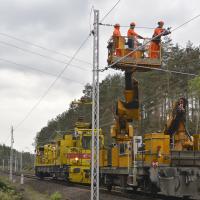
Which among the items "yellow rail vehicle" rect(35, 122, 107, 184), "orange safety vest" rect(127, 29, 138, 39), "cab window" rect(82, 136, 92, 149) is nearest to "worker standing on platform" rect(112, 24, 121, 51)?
"orange safety vest" rect(127, 29, 138, 39)

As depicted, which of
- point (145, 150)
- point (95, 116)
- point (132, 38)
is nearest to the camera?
point (95, 116)

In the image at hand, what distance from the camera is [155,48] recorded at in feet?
66.1

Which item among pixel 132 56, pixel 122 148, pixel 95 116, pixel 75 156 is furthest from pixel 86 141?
pixel 95 116

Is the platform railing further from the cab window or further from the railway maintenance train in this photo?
the cab window

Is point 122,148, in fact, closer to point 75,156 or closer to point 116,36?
point 116,36

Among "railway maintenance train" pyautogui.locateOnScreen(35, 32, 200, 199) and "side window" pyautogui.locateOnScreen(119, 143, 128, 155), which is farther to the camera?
"side window" pyautogui.locateOnScreen(119, 143, 128, 155)

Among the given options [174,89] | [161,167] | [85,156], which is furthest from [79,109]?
[161,167]

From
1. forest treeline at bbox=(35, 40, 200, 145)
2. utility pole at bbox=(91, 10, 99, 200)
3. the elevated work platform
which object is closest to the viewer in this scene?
utility pole at bbox=(91, 10, 99, 200)

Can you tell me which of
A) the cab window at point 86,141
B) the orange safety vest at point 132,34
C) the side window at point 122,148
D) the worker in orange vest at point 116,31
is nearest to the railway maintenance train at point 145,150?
the side window at point 122,148

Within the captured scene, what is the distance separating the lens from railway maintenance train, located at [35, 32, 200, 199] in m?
16.6

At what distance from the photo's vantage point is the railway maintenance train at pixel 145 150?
16578 mm

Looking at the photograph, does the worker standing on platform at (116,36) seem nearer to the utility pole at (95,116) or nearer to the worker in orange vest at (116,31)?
the worker in orange vest at (116,31)

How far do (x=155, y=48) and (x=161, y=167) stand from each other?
5.49 m

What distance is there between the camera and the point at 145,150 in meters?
19.0
